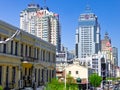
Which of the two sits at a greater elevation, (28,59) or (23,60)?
(28,59)

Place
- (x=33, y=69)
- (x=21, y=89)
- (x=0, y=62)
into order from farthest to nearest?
(x=33, y=69) < (x=21, y=89) < (x=0, y=62)

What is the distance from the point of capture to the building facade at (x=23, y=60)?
4409cm

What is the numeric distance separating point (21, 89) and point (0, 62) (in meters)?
9.45

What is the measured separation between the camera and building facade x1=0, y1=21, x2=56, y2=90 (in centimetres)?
4409

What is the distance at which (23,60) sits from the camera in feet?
168

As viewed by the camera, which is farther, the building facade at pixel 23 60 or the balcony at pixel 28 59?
the balcony at pixel 28 59

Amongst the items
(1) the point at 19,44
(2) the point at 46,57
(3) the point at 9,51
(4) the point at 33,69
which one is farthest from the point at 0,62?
(2) the point at 46,57

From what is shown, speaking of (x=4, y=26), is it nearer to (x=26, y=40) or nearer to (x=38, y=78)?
(x=26, y=40)

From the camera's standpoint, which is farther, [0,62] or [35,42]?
[35,42]

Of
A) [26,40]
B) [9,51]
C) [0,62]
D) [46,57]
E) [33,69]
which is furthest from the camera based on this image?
[46,57]

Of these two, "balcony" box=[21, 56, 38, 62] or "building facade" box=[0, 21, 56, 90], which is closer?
"building facade" box=[0, 21, 56, 90]

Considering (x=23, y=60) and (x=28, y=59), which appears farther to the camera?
(x=28, y=59)

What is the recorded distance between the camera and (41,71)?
211ft

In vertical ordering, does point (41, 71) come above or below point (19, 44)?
below
